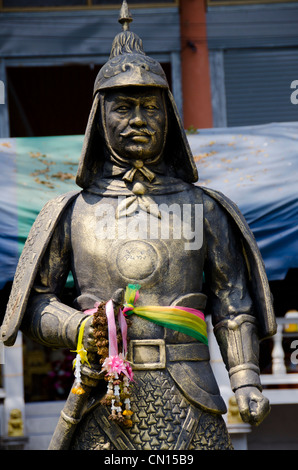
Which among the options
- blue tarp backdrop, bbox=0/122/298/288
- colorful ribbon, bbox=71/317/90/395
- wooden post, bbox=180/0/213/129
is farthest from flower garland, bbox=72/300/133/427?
wooden post, bbox=180/0/213/129

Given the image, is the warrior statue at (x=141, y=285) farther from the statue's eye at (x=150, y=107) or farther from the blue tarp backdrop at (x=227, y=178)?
the blue tarp backdrop at (x=227, y=178)

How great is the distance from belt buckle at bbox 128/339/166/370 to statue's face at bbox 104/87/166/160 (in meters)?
0.94

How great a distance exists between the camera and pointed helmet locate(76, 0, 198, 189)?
209 inches

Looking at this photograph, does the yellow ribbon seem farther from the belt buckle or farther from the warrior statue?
the belt buckle

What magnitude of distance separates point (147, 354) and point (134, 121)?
1.13m

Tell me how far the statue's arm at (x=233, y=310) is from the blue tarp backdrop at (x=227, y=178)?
2.34 metres

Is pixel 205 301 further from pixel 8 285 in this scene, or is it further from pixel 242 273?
pixel 8 285

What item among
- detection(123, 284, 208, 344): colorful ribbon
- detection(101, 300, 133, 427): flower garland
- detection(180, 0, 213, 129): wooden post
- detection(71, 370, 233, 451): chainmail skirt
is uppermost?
detection(180, 0, 213, 129): wooden post

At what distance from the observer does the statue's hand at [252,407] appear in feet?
16.3

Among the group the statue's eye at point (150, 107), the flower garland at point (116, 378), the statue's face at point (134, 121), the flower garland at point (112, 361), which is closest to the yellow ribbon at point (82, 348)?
the flower garland at point (112, 361)

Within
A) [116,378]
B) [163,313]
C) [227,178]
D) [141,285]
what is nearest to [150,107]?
[141,285]

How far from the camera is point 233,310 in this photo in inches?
209

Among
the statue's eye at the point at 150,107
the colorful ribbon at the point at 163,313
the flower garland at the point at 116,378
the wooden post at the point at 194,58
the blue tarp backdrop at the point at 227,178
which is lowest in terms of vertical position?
the flower garland at the point at 116,378
